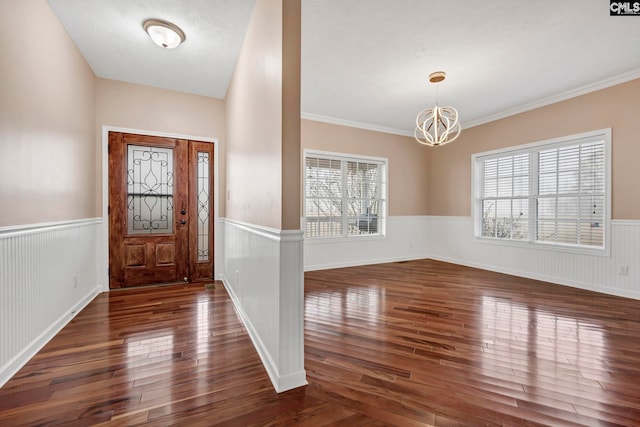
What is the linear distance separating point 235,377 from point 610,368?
2515mm

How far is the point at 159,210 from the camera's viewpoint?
12.6 feet

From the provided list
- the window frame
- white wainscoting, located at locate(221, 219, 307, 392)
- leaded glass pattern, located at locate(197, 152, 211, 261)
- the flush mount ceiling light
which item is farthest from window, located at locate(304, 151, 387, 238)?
white wainscoting, located at locate(221, 219, 307, 392)

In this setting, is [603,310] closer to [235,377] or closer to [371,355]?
[371,355]

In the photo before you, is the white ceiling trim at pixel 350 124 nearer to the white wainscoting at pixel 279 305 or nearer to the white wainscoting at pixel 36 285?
the white wainscoting at pixel 279 305

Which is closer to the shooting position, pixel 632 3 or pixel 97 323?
pixel 632 3

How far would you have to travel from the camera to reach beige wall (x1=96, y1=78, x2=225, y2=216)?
352cm

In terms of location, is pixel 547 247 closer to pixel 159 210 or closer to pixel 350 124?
pixel 350 124

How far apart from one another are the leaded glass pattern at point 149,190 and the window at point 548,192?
534cm

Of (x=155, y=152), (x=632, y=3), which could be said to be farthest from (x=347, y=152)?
(x=632, y=3)

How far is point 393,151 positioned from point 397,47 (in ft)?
9.64

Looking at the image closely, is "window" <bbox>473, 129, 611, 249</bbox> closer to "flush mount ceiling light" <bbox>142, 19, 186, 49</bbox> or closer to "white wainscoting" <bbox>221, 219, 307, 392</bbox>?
"white wainscoting" <bbox>221, 219, 307, 392</bbox>

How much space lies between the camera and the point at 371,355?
1.97 metres

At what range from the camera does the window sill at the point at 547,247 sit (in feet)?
11.7

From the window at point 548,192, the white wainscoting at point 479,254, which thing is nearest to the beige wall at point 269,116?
the white wainscoting at point 479,254
